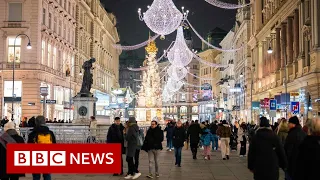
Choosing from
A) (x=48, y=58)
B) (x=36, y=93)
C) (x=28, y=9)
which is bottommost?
(x=36, y=93)

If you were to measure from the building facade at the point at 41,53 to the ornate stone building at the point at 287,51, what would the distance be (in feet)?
63.2

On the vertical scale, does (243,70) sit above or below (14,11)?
→ below

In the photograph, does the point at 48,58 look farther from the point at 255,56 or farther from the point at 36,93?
the point at 255,56

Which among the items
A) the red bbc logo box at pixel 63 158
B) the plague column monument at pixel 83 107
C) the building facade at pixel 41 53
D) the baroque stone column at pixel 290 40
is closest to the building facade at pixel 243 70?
the baroque stone column at pixel 290 40

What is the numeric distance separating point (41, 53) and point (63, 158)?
4481 centimetres

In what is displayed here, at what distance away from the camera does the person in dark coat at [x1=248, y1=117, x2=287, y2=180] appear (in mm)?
10125

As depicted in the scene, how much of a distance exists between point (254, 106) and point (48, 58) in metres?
22.3

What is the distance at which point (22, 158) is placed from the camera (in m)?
10.6

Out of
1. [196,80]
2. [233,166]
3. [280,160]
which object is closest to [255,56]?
[233,166]

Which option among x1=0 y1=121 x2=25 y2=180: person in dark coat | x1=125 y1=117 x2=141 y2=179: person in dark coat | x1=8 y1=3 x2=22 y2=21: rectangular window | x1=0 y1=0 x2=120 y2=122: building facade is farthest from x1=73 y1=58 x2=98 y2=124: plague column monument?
x1=0 y1=121 x2=25 y2=180: person in dark coat

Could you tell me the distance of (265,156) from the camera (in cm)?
1020

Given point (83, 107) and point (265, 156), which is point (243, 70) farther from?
point (265, 156)

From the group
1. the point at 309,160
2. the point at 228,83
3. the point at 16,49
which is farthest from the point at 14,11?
the point at 228,83

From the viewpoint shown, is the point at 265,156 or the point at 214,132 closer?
the point at 265,156
